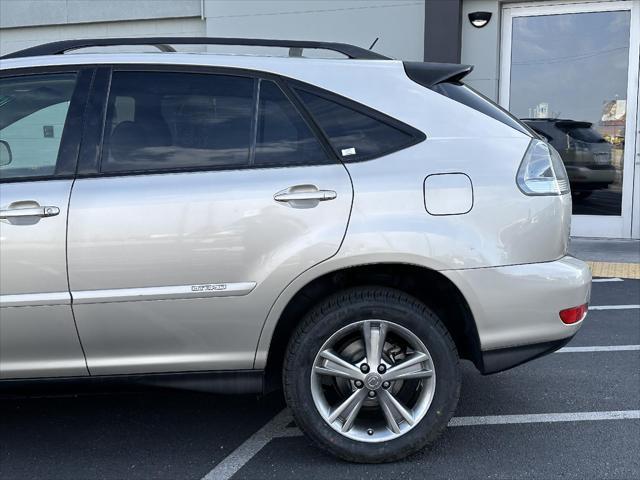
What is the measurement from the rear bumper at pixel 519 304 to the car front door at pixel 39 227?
163 cm

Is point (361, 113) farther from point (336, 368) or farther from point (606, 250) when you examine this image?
point (606, 250)

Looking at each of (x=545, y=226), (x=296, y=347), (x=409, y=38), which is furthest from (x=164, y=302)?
(x=409, y=38)

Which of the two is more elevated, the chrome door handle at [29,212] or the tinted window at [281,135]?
the tinted window at [281,135]

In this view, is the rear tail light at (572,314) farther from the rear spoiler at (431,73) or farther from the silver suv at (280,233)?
the rear spoiler at (431,73)

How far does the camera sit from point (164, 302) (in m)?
2.66

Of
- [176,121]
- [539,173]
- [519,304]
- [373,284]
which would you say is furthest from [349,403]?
[176,121]

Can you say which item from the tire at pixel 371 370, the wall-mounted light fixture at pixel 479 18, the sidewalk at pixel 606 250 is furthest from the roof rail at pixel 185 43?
the wall-mounted light fixture at pixel 479 18

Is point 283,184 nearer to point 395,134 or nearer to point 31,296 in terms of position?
point 395,134

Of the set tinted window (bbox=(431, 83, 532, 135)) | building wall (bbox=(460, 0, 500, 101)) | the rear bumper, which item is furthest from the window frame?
building wall (bbox=(460, 0, 500, 101))

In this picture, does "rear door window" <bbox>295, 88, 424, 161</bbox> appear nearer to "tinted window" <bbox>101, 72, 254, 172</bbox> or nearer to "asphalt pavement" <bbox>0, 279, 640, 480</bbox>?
"tinted window" <bbox>101, 72, 254, 172</bbox>

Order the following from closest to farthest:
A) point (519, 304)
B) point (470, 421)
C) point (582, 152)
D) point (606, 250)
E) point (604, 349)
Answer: point (519, 304) → point (470, 421) → point (604, 349) → point (606, 250) → point (582, 152)

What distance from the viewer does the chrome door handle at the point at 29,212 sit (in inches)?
103

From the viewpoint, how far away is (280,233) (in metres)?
2.65

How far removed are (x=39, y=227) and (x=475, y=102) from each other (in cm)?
197
